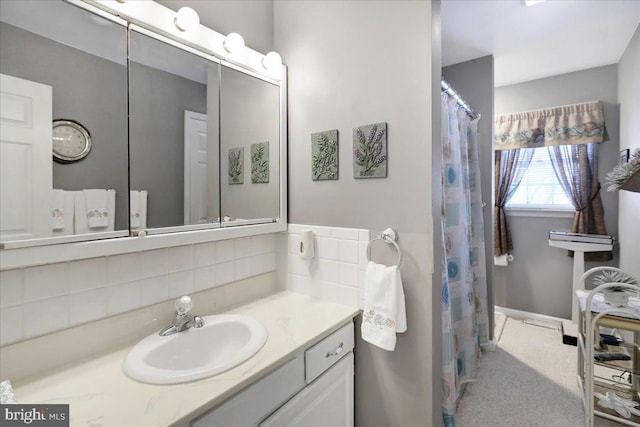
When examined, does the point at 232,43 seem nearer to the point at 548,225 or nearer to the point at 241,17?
the point at 241,17

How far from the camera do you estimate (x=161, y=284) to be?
1.28 meters

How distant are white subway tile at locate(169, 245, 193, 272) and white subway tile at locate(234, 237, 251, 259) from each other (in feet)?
0.82

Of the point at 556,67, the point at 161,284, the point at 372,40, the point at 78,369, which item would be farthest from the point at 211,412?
the point at 556,67

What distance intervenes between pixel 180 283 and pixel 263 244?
0.50m

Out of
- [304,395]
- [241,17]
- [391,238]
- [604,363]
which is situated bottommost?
[604,363]

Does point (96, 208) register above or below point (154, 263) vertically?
above

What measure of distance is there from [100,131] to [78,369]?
0.79 m

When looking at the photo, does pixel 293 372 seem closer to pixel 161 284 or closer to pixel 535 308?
pixel 161 284

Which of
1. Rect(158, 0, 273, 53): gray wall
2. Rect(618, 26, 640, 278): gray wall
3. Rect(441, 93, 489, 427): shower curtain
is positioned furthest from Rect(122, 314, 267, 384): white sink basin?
Rect(618, 26, 640, 278): gray wall

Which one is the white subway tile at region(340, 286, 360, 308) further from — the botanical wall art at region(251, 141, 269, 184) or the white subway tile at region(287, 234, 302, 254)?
the botanical wall art at region(251, 141, 269, 184)

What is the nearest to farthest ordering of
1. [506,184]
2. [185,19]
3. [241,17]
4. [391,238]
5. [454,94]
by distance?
1. [185,19]
2. [391,238]
3. [241,17]
4. [454,94]
5. [506,184]

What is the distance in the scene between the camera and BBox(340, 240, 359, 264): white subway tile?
4.81 feet

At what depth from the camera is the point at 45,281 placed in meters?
0.98

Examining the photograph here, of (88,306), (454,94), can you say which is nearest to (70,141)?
(88,306)
